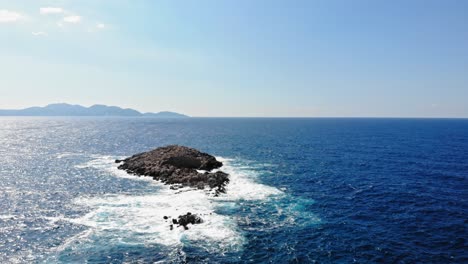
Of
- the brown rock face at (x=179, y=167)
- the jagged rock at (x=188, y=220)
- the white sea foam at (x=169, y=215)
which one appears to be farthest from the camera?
the brown rock face at (x=179, y=167)

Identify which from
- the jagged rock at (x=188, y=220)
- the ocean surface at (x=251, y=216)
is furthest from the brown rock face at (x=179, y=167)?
the jagged rock at (x=188, y=220)

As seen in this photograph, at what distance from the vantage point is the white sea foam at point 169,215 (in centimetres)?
3944

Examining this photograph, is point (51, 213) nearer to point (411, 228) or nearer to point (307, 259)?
point (307, 259)

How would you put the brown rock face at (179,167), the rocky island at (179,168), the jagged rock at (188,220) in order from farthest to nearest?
1. the brown rock face at (179,167)
2. the rocky island at (179,168)
3. the jagged rock at (188,220)

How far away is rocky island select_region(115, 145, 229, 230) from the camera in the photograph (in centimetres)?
6631

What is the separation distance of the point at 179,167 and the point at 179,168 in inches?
50.3

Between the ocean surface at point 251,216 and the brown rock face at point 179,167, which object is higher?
the brown rock face at point 179,167

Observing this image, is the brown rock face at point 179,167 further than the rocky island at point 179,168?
Yes

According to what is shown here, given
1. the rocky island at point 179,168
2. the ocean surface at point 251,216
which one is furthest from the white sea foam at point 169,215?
the rocky island at point 179,168

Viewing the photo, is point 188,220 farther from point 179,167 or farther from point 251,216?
point 179,167

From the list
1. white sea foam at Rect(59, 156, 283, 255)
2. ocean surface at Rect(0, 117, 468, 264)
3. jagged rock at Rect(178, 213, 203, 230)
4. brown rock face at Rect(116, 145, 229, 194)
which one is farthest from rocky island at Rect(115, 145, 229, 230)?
jagged rock at Rect(178, 213, 203, 230)

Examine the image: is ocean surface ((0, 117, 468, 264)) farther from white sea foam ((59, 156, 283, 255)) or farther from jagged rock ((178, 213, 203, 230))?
jagged rock ((178, 213, 203, 230))

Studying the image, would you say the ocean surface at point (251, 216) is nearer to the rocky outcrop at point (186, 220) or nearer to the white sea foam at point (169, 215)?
the white sea foam at point (169, 215)

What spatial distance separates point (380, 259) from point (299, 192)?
27046 mm
